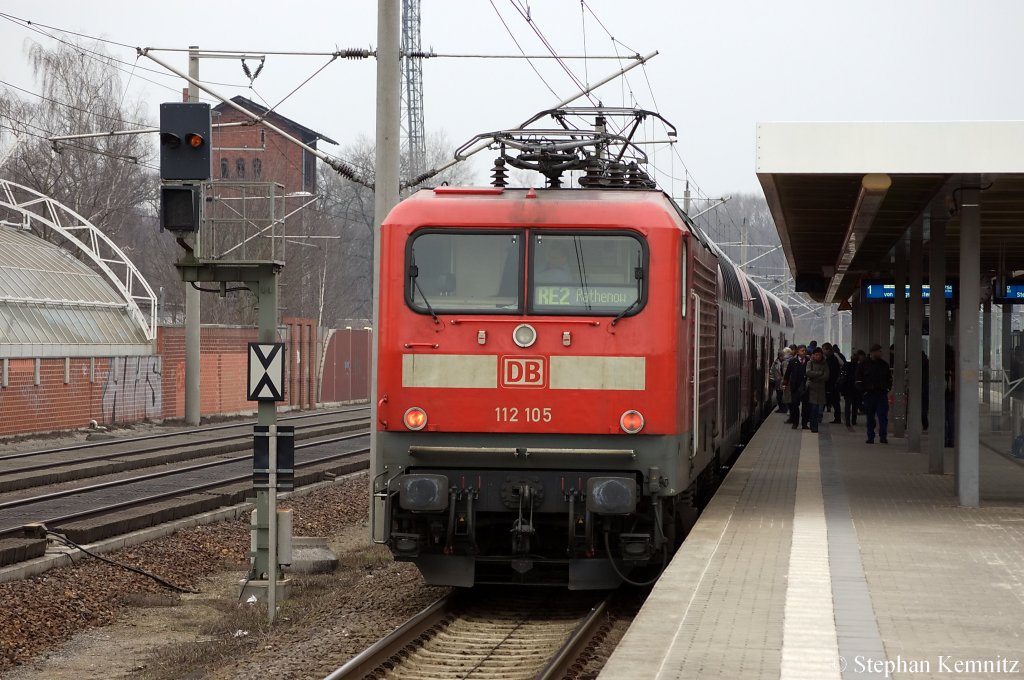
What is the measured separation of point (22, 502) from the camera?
→ 1658cm

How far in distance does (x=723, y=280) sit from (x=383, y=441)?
20.1ft

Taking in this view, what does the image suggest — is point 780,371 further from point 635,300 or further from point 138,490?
point 635,300

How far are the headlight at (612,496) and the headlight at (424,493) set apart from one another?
106 cm

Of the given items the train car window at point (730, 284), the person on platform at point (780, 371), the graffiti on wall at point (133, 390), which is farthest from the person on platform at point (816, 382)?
the graffiti on wall at point (133, 390)

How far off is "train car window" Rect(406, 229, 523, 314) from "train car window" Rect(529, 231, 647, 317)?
6.6 inches

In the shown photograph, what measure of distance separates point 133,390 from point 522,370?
25923mm

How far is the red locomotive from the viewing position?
9.90m

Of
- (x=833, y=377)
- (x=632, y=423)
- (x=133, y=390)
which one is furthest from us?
(x=133, y=390)

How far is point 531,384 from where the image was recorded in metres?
9.98

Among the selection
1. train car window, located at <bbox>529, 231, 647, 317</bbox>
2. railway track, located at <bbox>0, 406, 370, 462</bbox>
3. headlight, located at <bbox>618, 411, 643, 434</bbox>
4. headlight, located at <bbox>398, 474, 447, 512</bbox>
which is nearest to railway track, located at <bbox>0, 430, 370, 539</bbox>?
railway track, located at <bbox>0, 406, 370, 462</bbox>

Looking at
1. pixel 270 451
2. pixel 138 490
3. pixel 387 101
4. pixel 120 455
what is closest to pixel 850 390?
pixel 120 455

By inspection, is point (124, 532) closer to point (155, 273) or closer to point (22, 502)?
point (22, 502)

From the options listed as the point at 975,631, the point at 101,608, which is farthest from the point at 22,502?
the point at 975,631

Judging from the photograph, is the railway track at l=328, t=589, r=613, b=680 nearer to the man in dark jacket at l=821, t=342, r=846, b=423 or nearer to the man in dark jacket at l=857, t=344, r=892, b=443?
the man in dark jacket at l=857, t=344, r=892, b=443
